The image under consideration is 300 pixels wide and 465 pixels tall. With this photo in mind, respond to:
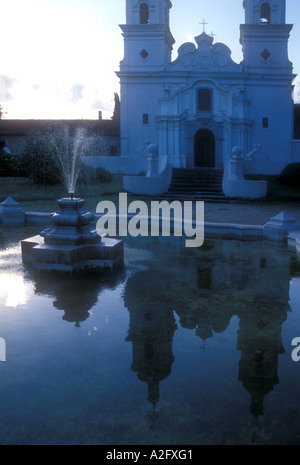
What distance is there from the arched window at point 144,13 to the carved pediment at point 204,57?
3.24m

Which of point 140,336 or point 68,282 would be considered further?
point 68,282

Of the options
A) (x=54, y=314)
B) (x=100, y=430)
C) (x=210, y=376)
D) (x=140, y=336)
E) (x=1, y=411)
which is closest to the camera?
(x=100, y=430)

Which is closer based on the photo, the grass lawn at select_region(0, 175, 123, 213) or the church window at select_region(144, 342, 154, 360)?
the church window at select_region(144, 342, 154, 360)

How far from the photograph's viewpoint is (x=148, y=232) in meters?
10.7

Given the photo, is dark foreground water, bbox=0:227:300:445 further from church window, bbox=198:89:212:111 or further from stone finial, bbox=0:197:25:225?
church window, bbox=198:89:212:111

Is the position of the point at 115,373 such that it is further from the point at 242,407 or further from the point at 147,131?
the point at 147,131

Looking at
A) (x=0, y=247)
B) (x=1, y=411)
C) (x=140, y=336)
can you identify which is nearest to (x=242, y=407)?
(x=140, y=336)

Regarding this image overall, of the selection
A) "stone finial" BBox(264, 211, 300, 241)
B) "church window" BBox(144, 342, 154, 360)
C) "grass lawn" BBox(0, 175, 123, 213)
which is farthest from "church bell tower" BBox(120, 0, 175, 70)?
"church window" BBox(144, 342, 154, 360)

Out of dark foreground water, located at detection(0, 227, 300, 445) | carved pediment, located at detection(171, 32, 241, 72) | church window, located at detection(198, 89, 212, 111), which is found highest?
carved pediment, located at detection(171, 32, 241, 72)

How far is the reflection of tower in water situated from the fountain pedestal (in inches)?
47.7

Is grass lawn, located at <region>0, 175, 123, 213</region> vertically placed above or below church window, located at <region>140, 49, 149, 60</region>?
below

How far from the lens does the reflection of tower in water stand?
3780 mm

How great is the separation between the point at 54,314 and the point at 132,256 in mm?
3165

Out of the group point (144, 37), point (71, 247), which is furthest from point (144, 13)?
point (71, 247)
